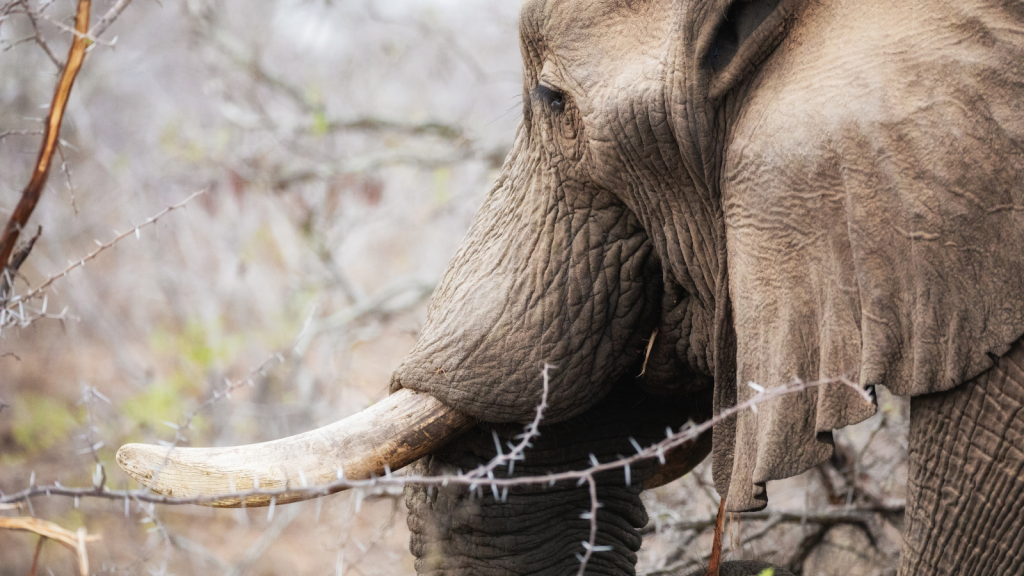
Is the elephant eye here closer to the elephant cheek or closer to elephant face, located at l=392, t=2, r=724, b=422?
elephant face, located at l=392, t=2, r=724, b=422

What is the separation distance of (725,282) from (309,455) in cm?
73

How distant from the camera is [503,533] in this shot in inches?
73.2

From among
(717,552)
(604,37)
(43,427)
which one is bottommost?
(717,552)

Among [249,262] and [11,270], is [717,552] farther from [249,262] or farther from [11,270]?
[249,262]

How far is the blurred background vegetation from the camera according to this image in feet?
11.8

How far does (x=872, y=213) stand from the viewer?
4.02ft

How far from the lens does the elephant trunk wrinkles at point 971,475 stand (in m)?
1.19

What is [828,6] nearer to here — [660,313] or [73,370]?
[660,313]

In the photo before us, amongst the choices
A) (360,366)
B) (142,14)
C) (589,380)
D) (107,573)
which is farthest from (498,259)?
(142,14)

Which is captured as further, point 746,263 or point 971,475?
point 746,263

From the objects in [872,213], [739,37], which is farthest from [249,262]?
[872,213]

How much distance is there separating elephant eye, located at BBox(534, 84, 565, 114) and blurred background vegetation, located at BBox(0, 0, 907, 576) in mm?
1005

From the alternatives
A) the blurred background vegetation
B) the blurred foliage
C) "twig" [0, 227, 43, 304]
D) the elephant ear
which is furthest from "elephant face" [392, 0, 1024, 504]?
the blurred foliage

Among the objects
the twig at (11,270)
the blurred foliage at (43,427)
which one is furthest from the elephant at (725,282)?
the blurred foliage at (43,427)
